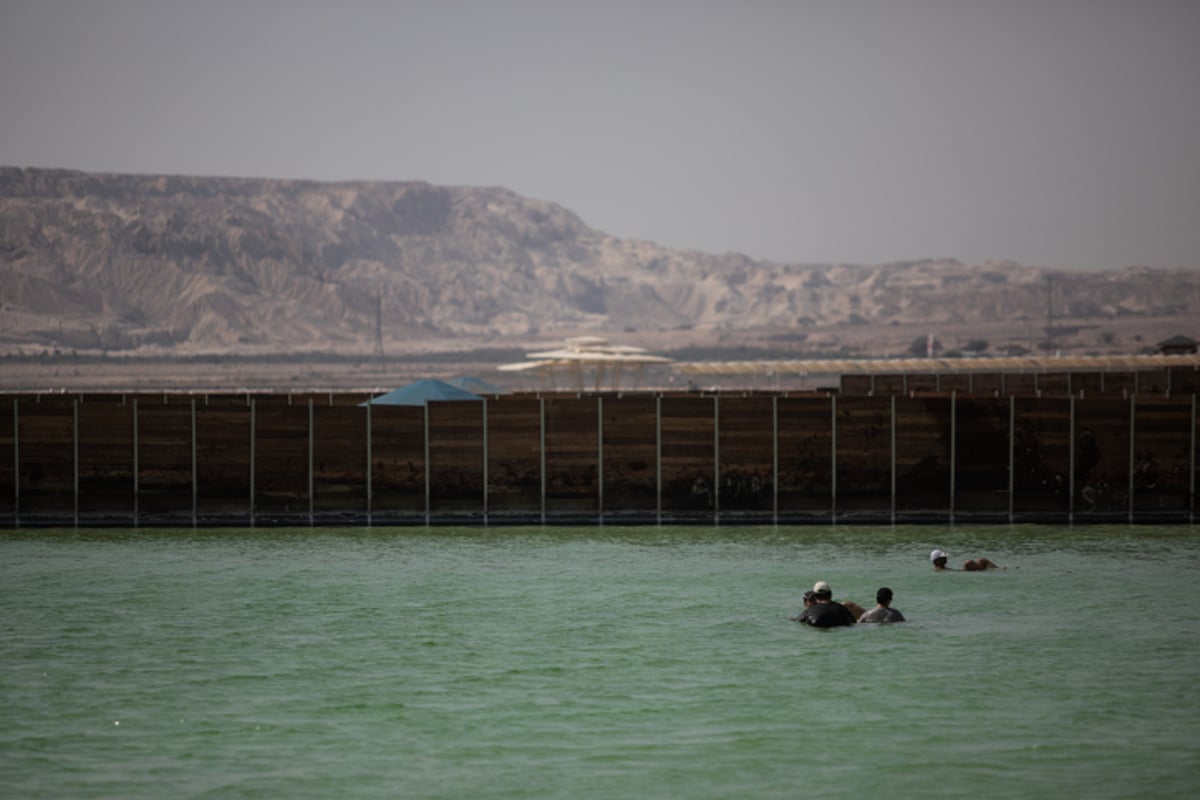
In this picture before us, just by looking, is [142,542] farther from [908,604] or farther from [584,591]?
[908,604]

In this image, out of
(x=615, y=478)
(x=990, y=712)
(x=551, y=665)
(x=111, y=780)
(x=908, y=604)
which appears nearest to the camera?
(x=111, y=780)

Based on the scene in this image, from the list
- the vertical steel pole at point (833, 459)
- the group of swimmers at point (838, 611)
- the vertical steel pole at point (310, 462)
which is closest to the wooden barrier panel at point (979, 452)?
the vertical steel pole at point (833, 459)

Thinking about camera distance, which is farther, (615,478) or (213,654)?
(615,478)

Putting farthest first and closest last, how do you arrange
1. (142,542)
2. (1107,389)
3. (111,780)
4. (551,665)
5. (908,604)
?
1. (1107,389)
2. (142,542)
3. (908,604)
4. (551,665)
5. (111,780)

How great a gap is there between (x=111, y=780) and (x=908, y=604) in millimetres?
12783

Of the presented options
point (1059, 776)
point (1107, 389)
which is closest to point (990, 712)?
point (1059, 776)

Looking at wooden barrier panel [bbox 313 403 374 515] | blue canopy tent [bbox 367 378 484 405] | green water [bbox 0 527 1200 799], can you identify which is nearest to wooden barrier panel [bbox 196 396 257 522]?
wooden barrier panel [bbox 313 403 374 515]

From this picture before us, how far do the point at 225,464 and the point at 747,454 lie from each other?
10.7 meters

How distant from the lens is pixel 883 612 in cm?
2241

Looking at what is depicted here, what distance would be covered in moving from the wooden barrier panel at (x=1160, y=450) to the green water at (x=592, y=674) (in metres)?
3.98

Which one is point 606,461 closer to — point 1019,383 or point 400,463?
point 400,463

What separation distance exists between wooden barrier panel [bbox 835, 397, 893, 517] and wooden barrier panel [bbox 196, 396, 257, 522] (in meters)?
12.1

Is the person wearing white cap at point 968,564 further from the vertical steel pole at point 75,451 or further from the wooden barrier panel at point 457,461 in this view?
the vertical steel pole at point 75,451

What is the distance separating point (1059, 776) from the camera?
15.0 metres
